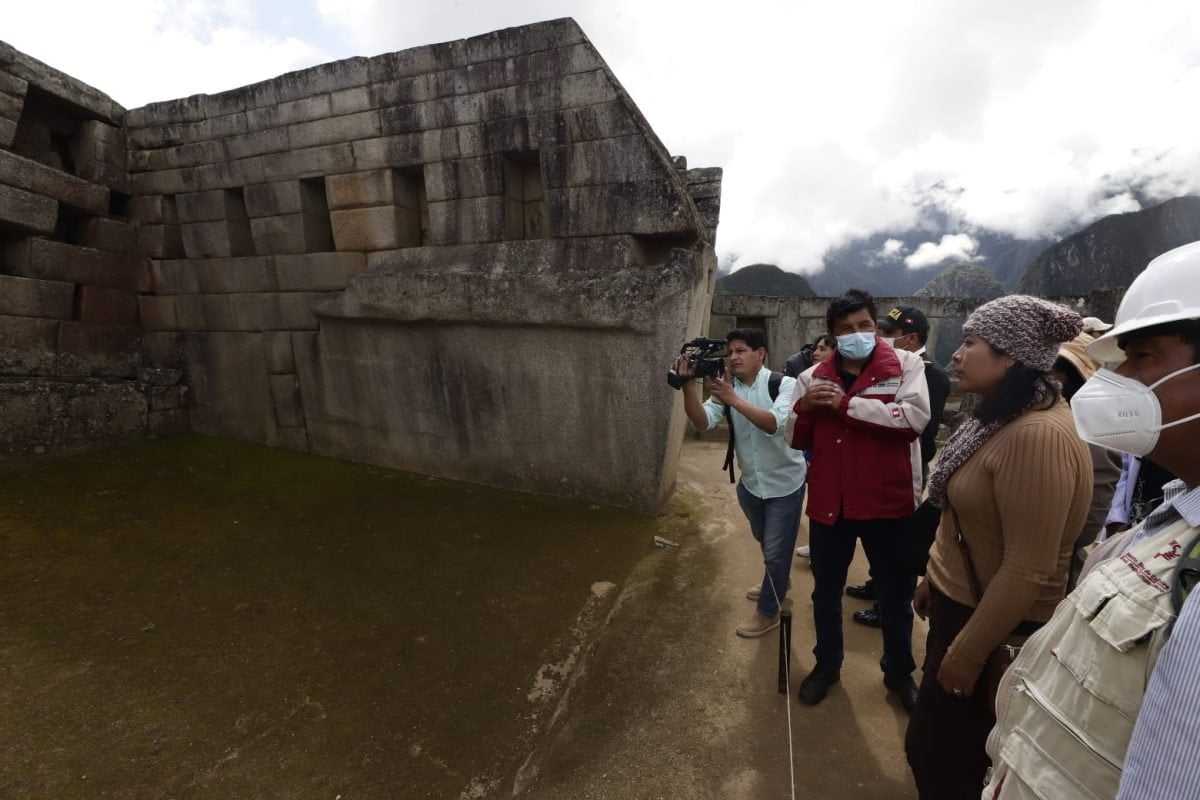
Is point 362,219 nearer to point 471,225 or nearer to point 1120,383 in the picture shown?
point 471,225

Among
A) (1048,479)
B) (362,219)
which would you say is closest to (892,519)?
(1048,479)

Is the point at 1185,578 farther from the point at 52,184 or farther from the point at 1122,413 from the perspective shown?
the point at 52,184

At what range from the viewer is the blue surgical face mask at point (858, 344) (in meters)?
2.51

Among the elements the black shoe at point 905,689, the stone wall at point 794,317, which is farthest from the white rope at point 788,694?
the stone wall at point 794,317

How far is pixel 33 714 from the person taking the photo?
2.49m

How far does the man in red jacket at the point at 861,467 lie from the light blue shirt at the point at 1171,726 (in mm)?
1623

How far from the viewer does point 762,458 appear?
3.18 meters

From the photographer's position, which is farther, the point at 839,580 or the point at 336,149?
the point at 336,149

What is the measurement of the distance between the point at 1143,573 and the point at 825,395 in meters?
1.62

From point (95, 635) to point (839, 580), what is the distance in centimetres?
423

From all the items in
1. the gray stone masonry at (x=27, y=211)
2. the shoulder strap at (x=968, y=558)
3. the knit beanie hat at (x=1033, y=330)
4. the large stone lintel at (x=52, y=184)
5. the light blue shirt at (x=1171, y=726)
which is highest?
the large stone lintel at (x=52, y=184)

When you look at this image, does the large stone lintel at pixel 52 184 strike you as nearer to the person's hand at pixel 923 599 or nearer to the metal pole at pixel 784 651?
the metal pole at pixel 784 651

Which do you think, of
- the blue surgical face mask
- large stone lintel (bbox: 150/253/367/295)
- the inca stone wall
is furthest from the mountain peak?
the blue surgical face mask

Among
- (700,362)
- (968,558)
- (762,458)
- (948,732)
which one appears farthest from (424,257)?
(948,732)
